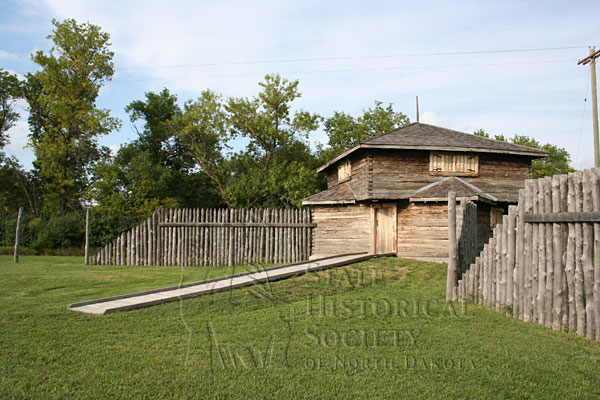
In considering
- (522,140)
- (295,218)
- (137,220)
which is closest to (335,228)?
(295,218)

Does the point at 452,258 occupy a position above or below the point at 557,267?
below

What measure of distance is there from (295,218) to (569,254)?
515 inches

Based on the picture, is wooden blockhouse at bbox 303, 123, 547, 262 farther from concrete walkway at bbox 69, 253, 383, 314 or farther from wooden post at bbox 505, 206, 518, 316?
wooden post at bbox 505, 206, 518, 316

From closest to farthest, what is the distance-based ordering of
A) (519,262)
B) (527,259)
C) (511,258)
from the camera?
(527,259)
(519,262)
(511,258)

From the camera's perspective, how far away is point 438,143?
19.4 m

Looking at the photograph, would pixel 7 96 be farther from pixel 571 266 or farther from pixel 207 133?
pixel 571 266

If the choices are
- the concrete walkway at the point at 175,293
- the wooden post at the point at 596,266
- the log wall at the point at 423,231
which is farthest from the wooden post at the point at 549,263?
the log wall at the point at 423,231

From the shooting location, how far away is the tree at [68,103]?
3228cm

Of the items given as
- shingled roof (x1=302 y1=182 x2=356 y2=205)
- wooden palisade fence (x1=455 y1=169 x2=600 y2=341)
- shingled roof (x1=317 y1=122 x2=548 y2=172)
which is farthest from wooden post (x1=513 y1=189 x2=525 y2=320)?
shingled roof (x1=317 y1=122 x2=548 y2=172)

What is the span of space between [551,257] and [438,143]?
13285mm

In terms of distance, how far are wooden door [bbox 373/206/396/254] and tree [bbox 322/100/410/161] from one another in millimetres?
17312

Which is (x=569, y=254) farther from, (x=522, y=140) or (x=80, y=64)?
(x=522, y=140)

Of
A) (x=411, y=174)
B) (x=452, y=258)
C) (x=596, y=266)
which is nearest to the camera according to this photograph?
(x=596, y=266)

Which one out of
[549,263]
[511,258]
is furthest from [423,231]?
[549,263]
